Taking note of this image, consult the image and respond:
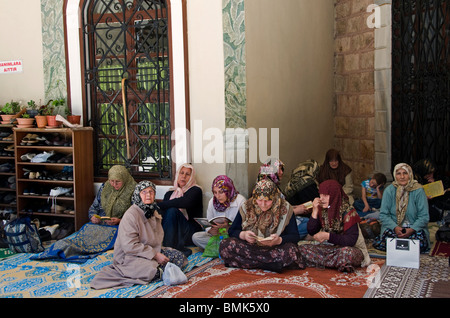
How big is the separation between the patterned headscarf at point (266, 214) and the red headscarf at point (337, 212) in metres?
0.33

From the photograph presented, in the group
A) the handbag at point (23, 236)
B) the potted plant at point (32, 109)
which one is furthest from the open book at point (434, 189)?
the potted plant at point (32, 109)

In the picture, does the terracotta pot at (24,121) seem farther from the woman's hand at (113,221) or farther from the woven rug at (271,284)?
the woven rug at (271,284)

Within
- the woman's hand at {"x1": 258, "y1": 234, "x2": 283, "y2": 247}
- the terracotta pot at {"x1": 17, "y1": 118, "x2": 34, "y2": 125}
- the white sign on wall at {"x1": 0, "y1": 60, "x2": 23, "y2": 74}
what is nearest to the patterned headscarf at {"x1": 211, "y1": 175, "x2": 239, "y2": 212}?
the woman's hand at {"x1": 258, "y1": 234, "x2": 283, "y2": 247}

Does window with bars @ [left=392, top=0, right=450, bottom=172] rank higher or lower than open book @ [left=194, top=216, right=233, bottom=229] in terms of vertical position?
higher

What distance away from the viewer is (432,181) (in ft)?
18.7

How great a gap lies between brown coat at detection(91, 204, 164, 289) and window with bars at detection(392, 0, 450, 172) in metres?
3.90

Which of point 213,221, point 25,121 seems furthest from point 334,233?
point 25,121

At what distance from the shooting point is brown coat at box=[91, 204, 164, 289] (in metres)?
3.99

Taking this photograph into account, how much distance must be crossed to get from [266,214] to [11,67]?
3.95 meters

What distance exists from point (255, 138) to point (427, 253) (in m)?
2.04

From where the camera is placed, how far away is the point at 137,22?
578 cm

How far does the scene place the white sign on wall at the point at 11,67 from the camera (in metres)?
6.29

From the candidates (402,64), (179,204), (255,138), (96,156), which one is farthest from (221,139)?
(402,64)

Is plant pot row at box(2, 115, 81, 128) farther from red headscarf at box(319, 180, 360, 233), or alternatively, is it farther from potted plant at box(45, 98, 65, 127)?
red headscarf at box(319, 180, 360, 233)
